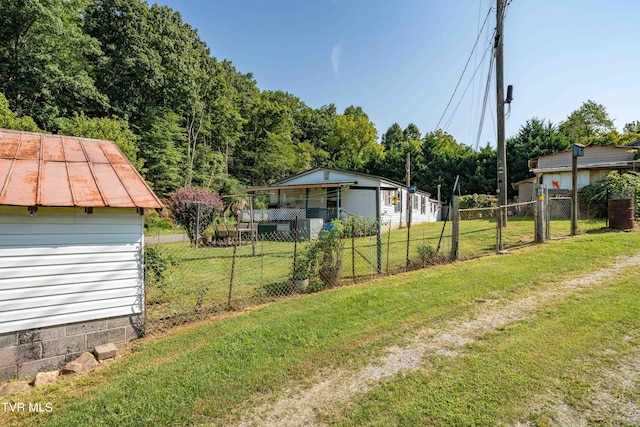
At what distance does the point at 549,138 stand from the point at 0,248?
3163cm

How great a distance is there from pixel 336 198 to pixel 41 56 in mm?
20719

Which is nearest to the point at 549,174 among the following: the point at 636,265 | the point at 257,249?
the point at 636,265

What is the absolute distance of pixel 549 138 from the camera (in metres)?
24.5

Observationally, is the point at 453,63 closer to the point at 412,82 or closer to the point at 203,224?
the point at 412,82

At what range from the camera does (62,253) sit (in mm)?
3912

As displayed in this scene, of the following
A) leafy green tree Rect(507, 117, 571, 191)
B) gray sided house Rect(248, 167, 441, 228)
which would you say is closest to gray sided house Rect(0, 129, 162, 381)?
gray sided house Rect(248, 167, 441, 228)

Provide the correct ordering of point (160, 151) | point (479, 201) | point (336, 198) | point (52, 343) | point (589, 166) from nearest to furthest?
1. point (52, 343)
2. point (589, 166)
3. point (336, 198)
4. point (479, 201)
5. point (160, 151)

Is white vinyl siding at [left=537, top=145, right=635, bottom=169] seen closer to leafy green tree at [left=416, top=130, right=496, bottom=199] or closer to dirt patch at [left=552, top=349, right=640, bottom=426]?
leafy green tree at [left=416, top=130, right=496, bottom=199]

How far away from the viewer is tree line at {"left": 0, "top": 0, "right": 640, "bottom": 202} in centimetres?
1886

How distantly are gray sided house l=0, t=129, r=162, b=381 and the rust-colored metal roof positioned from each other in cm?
1

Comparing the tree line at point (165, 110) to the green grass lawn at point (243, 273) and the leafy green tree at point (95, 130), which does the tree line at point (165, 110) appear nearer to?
the leafy green tree at point (95, 130)

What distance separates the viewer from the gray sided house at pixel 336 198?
59.5 feet

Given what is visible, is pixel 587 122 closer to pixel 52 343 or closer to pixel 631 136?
pixel 631 136

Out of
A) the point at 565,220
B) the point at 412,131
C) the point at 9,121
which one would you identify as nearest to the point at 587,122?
the point at 412,131
